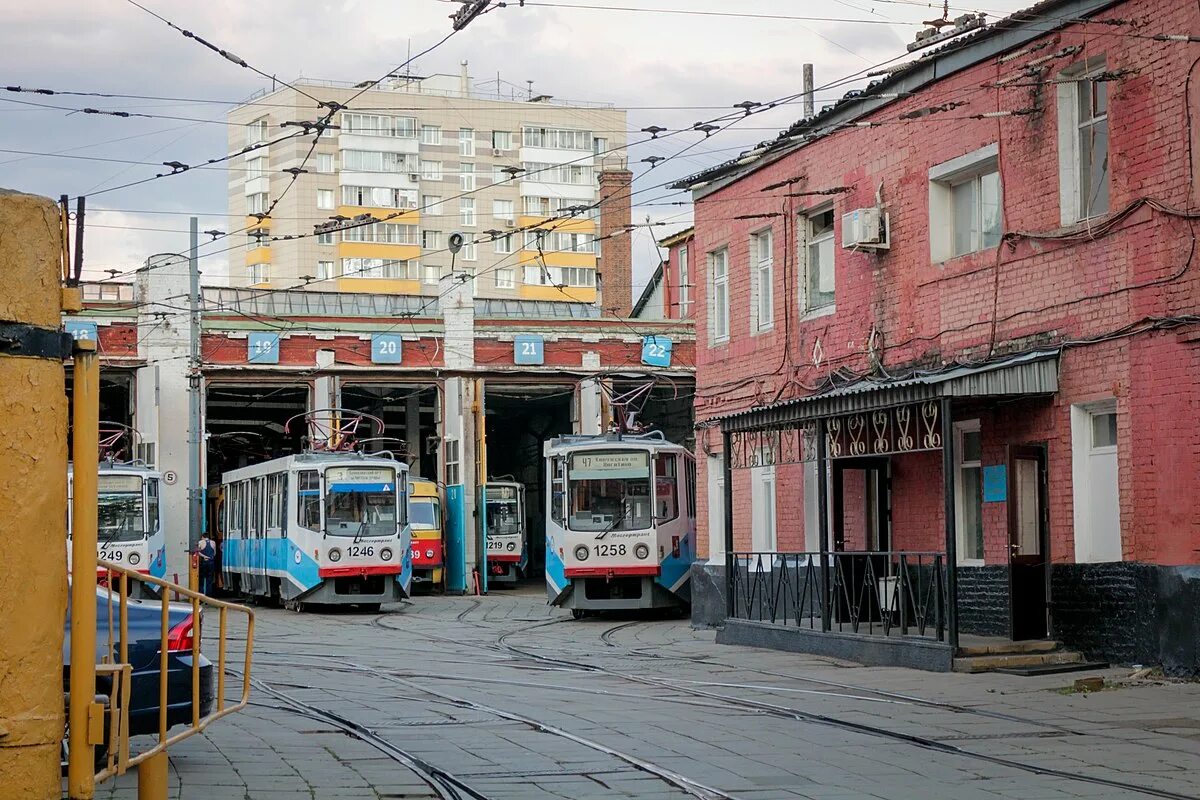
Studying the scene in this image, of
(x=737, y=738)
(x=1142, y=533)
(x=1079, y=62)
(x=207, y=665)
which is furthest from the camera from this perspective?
(x=1079, y=62)

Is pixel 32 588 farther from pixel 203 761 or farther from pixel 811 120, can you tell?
pixel 811 120

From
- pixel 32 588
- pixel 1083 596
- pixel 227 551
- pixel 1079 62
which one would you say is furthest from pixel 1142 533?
pixel 227 551

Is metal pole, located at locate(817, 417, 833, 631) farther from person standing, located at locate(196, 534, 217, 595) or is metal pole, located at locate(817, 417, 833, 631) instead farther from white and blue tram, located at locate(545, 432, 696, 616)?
person standing, located at locate(196, 534, 217, 595)

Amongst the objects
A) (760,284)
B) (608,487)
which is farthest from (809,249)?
(608,487)

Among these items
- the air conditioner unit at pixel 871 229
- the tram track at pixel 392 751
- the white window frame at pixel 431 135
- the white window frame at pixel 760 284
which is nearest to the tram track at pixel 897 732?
the tram track at pixel 392 751

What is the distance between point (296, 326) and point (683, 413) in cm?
1269

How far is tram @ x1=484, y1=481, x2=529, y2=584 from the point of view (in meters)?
49.5

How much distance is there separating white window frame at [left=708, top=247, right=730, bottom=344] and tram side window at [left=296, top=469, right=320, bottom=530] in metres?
9.65

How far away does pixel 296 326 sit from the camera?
43469mm

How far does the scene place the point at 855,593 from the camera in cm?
2142

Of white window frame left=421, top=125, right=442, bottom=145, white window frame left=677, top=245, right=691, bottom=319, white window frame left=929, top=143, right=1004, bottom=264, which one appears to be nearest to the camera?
white window frame left=929, top=143, right=1004, bottom=264

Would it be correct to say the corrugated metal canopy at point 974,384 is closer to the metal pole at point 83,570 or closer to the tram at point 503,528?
the metal pole at point 83,570

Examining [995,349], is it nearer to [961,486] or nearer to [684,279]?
[961,486]

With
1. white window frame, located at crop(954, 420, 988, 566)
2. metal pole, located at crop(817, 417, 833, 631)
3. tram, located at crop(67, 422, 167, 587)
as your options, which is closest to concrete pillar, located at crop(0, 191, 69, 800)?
metal pole, located at crop(817, 417, 833, 631)
